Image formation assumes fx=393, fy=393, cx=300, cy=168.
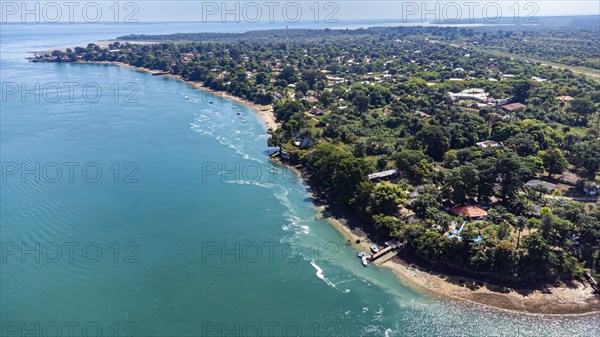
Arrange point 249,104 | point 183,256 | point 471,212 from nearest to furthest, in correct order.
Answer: point 183,256, point 471,212, point 249,104

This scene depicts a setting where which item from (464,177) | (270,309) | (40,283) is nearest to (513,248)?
(464,177)

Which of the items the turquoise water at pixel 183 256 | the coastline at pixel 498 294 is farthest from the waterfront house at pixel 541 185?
the turquoise water at pixel 183 256

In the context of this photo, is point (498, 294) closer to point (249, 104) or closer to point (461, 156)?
point (461, 156)

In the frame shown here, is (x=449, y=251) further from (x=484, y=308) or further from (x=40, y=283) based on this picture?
(x=40, y=283)

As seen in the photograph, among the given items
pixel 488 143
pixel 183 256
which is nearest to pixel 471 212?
pixel 488 143

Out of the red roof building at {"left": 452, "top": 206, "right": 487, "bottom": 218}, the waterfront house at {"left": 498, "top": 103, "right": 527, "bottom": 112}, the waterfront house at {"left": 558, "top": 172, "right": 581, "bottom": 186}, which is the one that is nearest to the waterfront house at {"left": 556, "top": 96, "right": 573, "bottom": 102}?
the waterfront house at {"left": 498, "top": 103, "right": 527, "bottom": 112}

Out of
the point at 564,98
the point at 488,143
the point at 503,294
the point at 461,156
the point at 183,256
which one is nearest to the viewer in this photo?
the point at 503,294

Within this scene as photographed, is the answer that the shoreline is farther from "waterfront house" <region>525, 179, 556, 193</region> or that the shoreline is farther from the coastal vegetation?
"waterfront house" <region>525, 179, 556, 193</region>

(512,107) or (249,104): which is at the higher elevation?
(249,104)

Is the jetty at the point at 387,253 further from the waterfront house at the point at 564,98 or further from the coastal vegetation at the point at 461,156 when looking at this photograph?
the waterfront house at the point at 564,98

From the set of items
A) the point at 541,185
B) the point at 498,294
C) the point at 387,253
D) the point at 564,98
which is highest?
the point at 564,98
